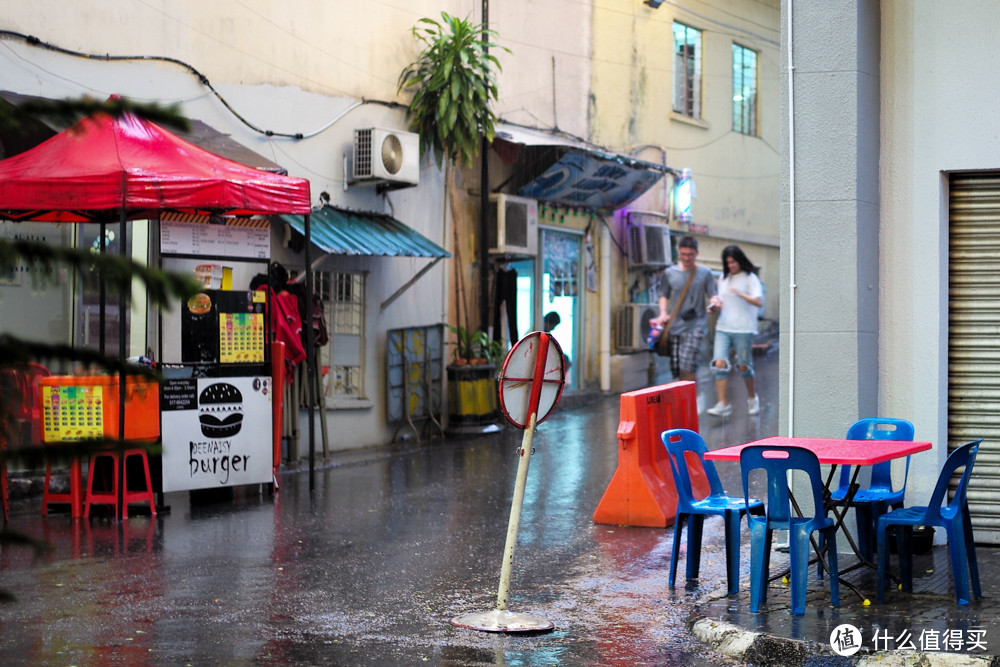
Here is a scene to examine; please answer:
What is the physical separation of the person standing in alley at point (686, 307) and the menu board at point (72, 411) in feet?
27.0

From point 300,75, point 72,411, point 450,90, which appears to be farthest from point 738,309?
point 72,411

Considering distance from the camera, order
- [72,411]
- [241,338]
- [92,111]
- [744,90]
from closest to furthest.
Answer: [92,111] → [72,411] → [241,338] → [744,90]

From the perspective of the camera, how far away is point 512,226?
18188 mm

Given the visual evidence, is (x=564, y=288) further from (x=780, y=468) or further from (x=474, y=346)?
(x=780, y=468)

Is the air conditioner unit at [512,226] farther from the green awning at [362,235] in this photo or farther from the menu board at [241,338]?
the menu board at [241,338]

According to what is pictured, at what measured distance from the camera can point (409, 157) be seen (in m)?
15.5

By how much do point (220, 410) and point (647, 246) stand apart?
1205cm

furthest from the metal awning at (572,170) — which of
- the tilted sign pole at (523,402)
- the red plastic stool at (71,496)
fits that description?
the tilted sign pole at (523,402)

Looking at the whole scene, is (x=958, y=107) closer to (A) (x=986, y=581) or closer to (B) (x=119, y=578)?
(A) (x=986, y=581)

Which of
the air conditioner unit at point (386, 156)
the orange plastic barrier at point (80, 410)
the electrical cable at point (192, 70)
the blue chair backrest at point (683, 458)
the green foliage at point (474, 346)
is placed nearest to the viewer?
the blue chair backrest at point (683, 458)

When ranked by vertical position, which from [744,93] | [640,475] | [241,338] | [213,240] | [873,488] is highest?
[744,93]

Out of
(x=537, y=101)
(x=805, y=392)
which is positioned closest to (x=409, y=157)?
(x=537, y=101)

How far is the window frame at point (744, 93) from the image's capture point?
2538 cm

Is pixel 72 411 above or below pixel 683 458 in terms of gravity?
above
